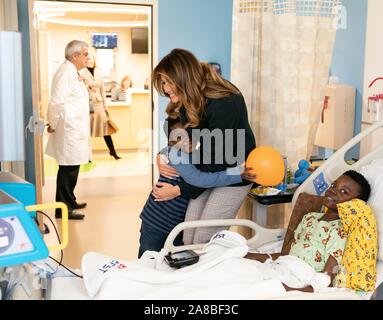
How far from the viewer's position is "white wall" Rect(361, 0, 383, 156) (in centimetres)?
307

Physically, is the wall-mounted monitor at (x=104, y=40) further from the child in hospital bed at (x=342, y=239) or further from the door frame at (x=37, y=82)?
the child in hospital bed at (x=342, y=239)

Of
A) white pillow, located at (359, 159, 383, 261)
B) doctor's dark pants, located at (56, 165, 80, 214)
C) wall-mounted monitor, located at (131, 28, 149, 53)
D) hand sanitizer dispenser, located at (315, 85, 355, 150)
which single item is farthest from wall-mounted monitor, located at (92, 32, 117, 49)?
white pillow, located at (359, 159, 383, 261)

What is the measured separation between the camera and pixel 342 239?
1959 millimetres

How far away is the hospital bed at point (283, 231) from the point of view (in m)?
1.72

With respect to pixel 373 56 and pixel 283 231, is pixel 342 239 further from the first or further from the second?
pixel 373 56

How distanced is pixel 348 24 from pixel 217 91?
5.68ft

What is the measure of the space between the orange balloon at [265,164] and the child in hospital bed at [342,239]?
0.89 feet

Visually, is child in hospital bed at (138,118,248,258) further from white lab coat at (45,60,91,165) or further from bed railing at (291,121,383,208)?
white lab coat at (45,60,91,165)

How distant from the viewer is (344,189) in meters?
2.04

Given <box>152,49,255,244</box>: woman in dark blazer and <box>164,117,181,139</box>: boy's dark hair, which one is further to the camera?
<box>164,117,181,139</box>: boy's dark hair

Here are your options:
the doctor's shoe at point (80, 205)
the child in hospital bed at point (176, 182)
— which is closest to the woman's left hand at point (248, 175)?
the child in hospital bed at point (176, 182)

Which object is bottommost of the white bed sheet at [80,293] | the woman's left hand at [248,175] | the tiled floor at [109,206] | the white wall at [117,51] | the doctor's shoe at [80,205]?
the tiled floor at [109,206]

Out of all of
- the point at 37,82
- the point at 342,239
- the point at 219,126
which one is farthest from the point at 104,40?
the point at 342,239

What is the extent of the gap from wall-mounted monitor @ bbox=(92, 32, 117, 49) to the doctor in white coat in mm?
3785
